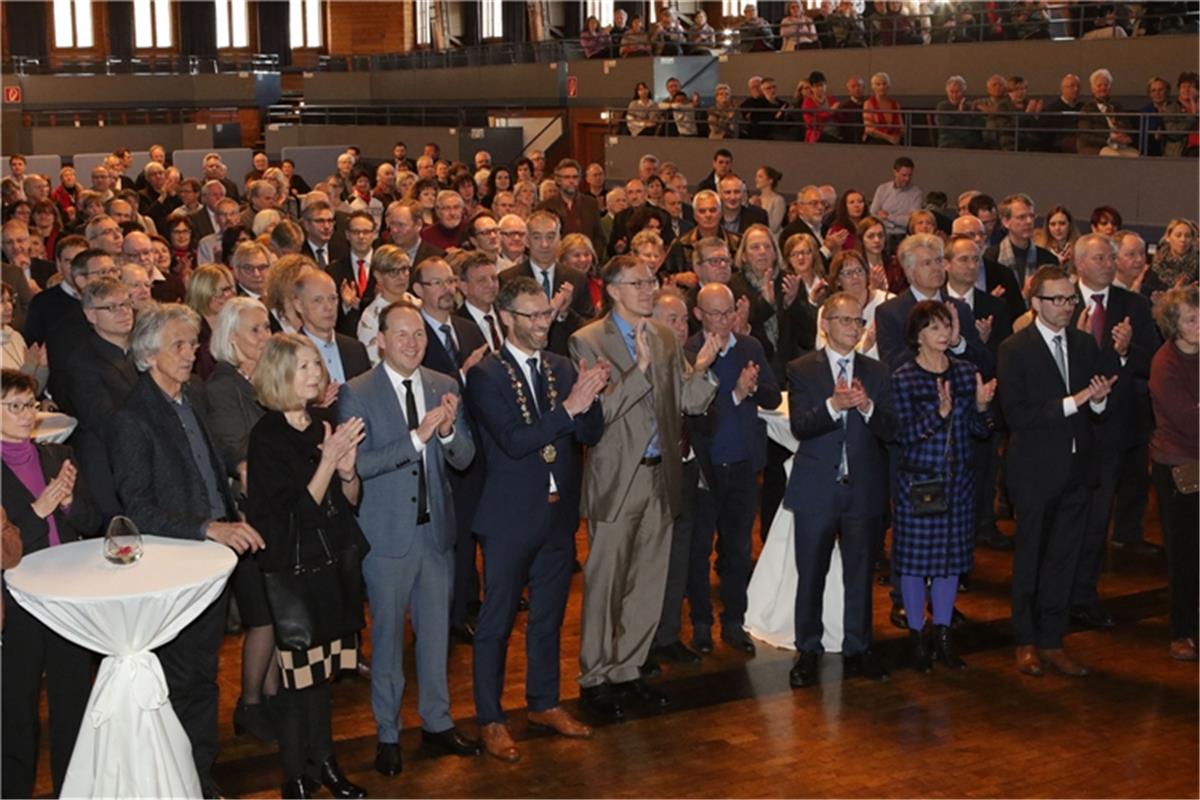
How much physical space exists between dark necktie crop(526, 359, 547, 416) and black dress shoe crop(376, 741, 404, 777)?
53.0 inches

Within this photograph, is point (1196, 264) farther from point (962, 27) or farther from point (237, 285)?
point (962, 27)

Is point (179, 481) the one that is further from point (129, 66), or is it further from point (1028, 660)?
point (129, 66)

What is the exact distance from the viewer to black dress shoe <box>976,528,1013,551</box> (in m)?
8.69

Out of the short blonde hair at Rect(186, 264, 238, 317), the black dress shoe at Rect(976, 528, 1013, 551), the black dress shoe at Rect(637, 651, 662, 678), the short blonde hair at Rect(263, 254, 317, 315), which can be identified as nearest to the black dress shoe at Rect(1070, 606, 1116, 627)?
the black dress shoe at Rect(976, 528, 1013, 551)

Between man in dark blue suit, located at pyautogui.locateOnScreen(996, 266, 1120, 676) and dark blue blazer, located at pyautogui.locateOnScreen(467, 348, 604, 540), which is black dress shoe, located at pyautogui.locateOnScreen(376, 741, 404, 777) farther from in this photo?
man in dark blue suit, located at pyautogui.locateOnScreen(996, 266, 1120, 676)

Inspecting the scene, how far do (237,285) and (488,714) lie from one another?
2851mm

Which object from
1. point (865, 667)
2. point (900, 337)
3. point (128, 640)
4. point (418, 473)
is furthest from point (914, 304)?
point (128, 640)

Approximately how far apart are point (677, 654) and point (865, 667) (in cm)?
82

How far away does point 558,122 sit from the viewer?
76.4 ft

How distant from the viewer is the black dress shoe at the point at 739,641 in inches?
281

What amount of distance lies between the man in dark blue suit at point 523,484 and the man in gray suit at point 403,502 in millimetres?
163

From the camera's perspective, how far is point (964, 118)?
1455 cm

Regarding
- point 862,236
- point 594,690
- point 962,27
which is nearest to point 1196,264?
point 862,236

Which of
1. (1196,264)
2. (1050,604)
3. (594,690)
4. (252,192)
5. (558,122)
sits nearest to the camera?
(594,690)
